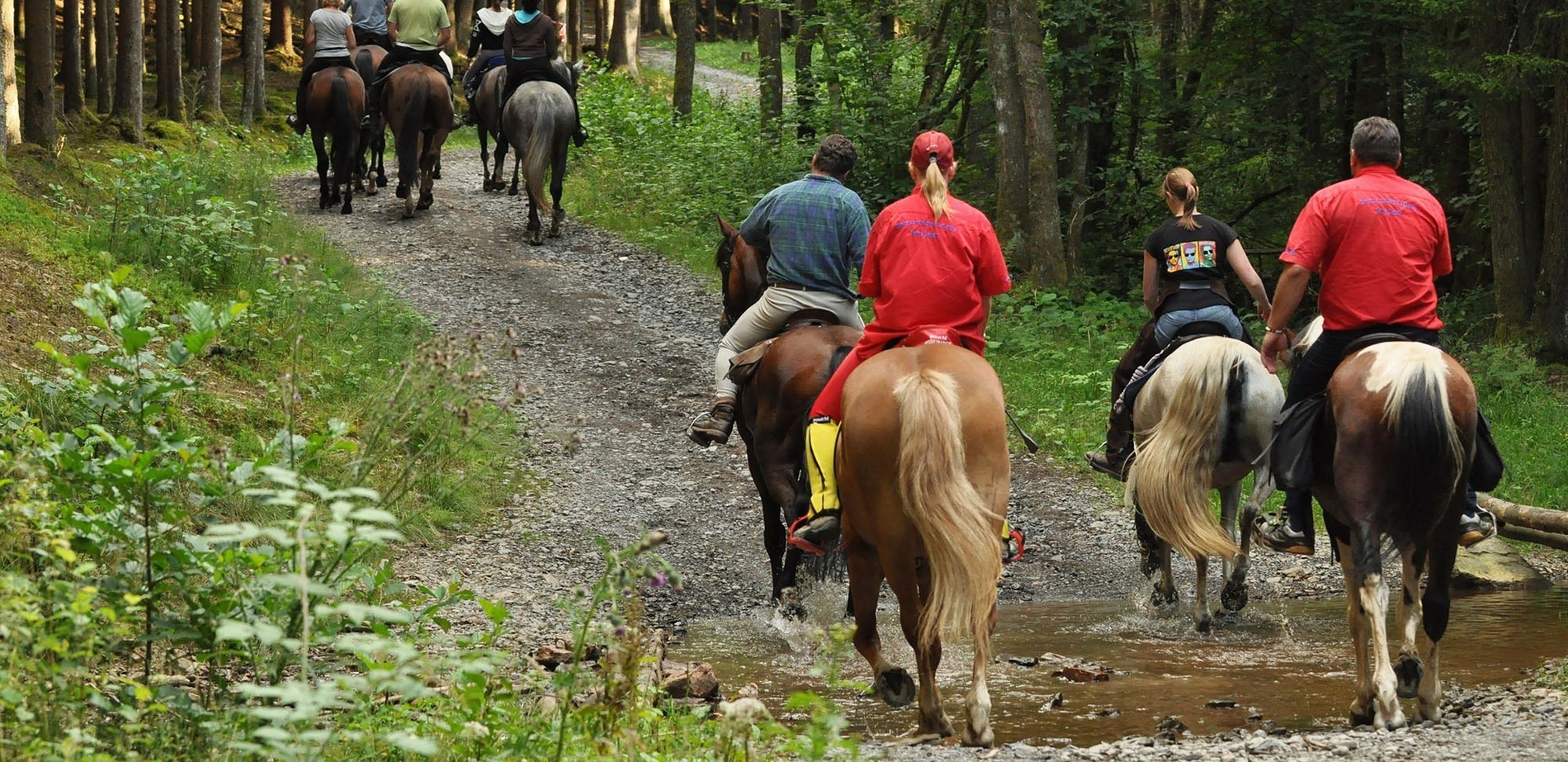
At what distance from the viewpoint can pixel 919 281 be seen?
22.0 ft

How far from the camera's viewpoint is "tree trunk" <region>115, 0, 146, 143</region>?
20172 mm

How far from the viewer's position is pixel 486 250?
706 inches

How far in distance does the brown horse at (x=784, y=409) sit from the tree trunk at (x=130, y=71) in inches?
566

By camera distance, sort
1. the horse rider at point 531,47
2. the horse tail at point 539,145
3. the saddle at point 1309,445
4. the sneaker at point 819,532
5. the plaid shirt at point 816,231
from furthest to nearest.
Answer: the horse rider at point 531,47 → the horse tail at point 539,145 → the plaid shirt at point 816,231 → the sneaker at point 819,532 → the saddle at point 1309,445

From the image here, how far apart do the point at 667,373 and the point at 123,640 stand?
368 inches

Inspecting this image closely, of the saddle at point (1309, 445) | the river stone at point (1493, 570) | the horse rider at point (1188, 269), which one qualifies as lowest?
the river stone at point (1493, 570)

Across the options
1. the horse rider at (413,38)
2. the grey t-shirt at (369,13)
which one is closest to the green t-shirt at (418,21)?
the horse rider at (413,38)

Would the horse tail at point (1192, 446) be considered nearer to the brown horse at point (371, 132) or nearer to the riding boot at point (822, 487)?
the riding boot at point (822, 487)

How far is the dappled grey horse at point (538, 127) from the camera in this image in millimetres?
17641

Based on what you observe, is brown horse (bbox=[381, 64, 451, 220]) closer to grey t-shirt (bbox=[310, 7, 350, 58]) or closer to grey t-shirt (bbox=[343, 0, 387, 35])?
grey t-shirt (bbox=[310, 7, 350, 58])

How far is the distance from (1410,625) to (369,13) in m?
17.1

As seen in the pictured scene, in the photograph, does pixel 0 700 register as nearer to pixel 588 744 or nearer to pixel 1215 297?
pixel 588 744

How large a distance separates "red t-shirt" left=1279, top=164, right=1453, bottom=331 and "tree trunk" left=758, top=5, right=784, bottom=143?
15.9 metres

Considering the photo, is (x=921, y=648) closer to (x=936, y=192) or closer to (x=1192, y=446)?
(x=936, y=192)
